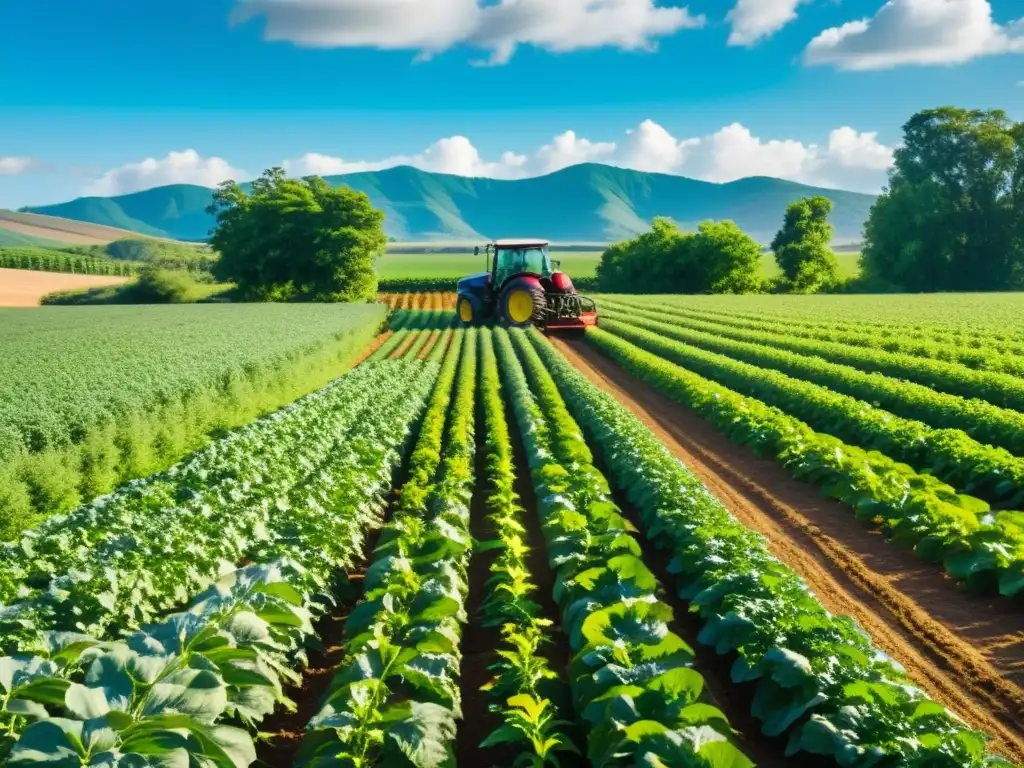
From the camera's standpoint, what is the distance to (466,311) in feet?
111

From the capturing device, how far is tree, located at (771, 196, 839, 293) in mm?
74375

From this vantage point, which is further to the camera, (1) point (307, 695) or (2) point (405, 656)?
(1) point (307, 695)

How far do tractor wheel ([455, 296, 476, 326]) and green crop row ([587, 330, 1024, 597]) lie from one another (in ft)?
60.8

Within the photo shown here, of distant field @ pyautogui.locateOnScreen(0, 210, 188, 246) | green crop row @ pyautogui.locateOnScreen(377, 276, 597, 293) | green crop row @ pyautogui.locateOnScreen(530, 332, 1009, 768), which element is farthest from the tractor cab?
distant field @ pyautogui.locateOnScreen(0, 210, 188, 246)

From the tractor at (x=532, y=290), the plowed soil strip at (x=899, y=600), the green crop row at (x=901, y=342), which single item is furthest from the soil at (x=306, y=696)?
the tractor at (x=532, y=290)

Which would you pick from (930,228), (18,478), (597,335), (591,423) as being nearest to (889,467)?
(591,423)

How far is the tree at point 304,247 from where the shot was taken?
57.4 meters

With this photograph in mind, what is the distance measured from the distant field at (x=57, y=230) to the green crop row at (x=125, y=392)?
149604 millimetres

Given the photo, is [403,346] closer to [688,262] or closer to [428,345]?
[428,345]

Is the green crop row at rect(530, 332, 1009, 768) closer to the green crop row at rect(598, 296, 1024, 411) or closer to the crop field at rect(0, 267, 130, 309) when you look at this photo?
the green crop row at rect(598, 296, 1024, 411)

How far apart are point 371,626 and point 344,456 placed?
5.93 meters

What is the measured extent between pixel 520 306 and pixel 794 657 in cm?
2535

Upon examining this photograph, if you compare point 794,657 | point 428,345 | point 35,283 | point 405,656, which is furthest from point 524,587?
point 35,283

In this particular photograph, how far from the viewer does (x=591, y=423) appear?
48.8 feet
